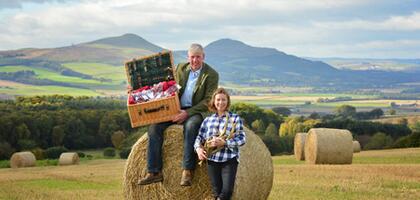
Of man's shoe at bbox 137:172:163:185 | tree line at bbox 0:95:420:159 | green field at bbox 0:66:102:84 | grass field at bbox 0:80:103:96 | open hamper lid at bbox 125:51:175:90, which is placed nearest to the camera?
open hamper lid at bbox 125:51:175:90

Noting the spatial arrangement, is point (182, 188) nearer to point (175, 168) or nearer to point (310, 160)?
point (175, 168)

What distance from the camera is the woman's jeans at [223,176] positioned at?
1030cm

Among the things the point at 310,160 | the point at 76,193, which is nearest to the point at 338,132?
the point at 310,160

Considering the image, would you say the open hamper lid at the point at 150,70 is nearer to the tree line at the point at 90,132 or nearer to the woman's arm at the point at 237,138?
the woman's arm at the point at 237,138

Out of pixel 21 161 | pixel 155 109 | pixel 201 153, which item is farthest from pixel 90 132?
pixel 201 153

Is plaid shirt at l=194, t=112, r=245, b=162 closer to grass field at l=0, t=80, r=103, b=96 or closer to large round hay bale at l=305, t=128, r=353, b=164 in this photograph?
large round hay bale at l=305, t=128, r=353, b=164

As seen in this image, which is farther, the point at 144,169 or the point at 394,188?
the point at 394,188

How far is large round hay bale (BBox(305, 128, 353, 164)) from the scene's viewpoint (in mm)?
26812

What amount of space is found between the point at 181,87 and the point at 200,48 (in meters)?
0.79

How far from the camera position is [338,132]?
27375 mm

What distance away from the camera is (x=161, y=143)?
11.7 m

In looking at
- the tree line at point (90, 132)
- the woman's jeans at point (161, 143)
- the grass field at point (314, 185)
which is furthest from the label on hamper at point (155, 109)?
the tree line at point (90, 132)

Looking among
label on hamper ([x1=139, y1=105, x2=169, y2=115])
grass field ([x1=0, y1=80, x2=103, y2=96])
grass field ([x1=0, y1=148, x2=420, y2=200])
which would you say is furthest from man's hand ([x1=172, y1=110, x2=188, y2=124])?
grass field ([x1=0, y1=80, x2=103, y2=96])

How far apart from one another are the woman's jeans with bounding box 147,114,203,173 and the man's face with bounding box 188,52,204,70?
0.75 meters
